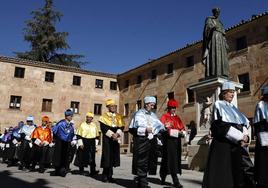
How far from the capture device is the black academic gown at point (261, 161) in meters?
4.88

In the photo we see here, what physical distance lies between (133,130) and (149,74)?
87.9 ft

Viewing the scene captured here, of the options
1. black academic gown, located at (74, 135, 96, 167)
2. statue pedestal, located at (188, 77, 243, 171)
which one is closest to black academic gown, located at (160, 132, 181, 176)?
statue pedestal, located at (188, 77, 243, 171)

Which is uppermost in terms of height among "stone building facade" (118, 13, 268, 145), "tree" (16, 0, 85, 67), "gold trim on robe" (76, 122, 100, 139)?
"tree" (16, 0, 85, 67)

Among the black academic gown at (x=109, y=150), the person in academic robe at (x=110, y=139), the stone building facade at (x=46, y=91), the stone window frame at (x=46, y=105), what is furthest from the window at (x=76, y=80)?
the black academic gown at (x=109, y=150)

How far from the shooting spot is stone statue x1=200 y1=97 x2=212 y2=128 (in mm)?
9683

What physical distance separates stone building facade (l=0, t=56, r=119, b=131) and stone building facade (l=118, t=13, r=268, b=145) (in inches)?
130

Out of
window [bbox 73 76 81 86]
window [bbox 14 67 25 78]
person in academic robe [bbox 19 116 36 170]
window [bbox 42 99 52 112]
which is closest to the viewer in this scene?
person in academic robe [bbox 19 116 36 170]

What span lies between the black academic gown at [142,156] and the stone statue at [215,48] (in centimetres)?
429

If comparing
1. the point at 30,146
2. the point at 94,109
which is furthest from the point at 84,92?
the point at 30,146

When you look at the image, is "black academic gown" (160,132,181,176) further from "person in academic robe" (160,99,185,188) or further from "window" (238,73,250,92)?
"window" (238,73,250,92)

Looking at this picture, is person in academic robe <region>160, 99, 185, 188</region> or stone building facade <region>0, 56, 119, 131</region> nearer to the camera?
person in academic robe <region>160, 99, 185, 188</region>

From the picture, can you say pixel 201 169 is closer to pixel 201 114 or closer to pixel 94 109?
pixel 201 114

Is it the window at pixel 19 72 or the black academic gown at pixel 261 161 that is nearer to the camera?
the black academic gown at pixel 261 161

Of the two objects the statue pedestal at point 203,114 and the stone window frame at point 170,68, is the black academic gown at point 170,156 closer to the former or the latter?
the statue pedestal at point 203,114
